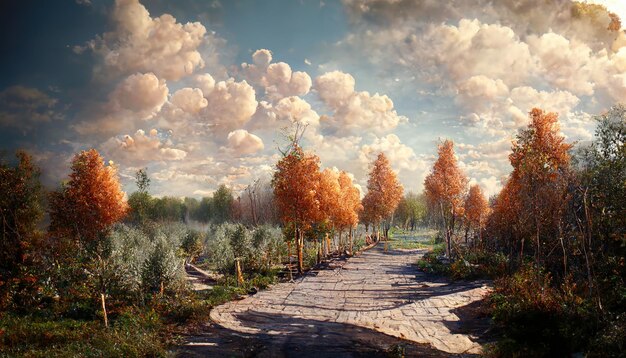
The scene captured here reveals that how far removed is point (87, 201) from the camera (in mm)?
26547

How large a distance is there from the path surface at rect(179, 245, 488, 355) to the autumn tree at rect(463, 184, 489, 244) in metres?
15.2

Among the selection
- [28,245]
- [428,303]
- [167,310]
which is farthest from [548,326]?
[28,245]

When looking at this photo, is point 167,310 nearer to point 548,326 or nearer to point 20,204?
point 20,204

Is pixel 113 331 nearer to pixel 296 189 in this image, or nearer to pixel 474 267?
pixel 296 189

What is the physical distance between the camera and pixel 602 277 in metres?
13.0

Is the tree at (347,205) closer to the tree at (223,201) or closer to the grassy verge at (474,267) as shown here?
the grassy verge at (474,267)

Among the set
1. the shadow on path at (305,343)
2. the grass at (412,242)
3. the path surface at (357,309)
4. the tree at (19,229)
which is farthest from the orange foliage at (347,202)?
the tree at (19,229)

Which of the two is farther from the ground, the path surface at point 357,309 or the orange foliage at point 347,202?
the orange foliage at point 347,202

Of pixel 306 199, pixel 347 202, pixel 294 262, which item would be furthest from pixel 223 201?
pixel 306 199

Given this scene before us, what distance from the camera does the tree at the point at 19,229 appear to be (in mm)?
18531

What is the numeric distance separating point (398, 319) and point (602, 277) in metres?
7.63

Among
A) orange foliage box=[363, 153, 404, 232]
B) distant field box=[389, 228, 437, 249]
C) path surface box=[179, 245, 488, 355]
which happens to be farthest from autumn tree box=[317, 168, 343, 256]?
distant field box=[389, 228, 437, 249]

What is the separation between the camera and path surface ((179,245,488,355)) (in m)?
13.4

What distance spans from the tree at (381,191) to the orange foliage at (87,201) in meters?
33.6
